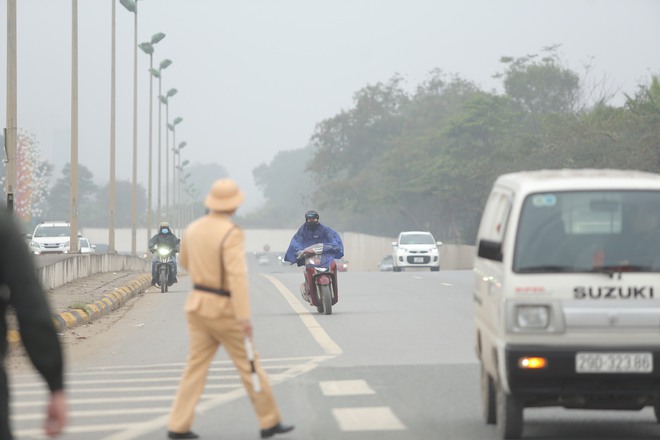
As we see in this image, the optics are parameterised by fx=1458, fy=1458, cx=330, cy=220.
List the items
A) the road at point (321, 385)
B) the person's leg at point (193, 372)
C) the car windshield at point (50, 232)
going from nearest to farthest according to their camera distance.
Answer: the person's leg at point (193, 372) → the road at point (321, 385) → the car windshield at point (50, 232)

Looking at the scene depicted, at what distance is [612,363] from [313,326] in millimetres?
12267

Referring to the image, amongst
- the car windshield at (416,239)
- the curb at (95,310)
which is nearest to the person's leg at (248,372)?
the curb at (95,310)


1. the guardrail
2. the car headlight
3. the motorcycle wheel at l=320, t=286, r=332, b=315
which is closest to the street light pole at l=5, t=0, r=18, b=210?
the guardrail

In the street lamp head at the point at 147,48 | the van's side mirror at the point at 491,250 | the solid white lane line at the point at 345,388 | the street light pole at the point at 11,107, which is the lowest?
the solid white lane line at the point at 345,388

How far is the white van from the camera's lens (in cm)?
930

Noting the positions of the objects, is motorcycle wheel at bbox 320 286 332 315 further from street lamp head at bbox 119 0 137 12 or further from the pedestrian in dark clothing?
street lamp head at bbox 119 0 137 12

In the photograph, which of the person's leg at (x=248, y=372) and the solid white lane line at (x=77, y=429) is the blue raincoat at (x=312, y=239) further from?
the person's leg at (x=248, y=372)

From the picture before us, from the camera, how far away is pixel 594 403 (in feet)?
31.4

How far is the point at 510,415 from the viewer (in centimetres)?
981

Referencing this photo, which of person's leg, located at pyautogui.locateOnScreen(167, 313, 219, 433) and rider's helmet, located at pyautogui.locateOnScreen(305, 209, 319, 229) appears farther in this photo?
rider's helmet, located at pyautogui.locateOnScreen(305, 209, 319, 229)

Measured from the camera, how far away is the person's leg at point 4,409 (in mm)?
5293

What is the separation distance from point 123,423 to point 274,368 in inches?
170

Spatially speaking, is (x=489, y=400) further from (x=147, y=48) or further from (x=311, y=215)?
(x=147, y=48)

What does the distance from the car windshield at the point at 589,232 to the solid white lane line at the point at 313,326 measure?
7303 mm
